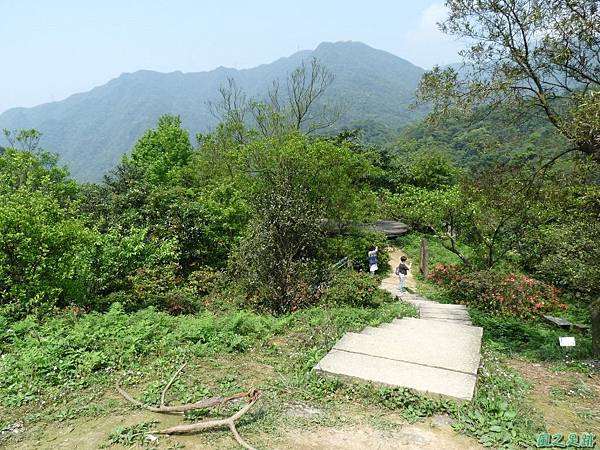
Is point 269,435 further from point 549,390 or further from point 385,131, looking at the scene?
point 385,131

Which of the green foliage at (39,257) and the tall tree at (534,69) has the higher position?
the tall tree at (534,69)

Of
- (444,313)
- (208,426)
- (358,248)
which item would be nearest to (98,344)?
(208,426)

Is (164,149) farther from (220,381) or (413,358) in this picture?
(413,358)

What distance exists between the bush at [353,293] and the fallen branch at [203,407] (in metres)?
Result: 5.26

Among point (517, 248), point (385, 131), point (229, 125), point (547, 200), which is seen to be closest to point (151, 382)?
point (547, 200)

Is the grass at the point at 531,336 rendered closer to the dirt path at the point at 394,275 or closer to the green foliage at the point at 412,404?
the dirt path at the point at 394,275

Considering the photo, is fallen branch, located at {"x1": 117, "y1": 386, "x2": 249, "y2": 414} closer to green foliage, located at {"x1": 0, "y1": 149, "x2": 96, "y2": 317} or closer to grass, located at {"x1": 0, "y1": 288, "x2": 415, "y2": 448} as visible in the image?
grass, located at {"x1": 0, "y1": 288, "x2": 415, "y2": 448}

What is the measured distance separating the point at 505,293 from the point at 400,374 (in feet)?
30.0

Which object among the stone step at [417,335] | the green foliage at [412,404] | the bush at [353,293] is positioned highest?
the green foliage at [412,404]

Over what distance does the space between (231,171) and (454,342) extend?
16190mm

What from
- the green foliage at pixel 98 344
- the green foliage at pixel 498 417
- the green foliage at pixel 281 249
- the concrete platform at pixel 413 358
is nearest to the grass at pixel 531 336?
the concrete platform at pixel 413 358

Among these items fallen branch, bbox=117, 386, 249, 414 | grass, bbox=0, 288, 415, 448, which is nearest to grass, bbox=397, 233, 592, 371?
grass, bbox=0, 288, 415, 448

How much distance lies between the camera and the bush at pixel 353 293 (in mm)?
9500

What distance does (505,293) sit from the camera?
40.7ft
